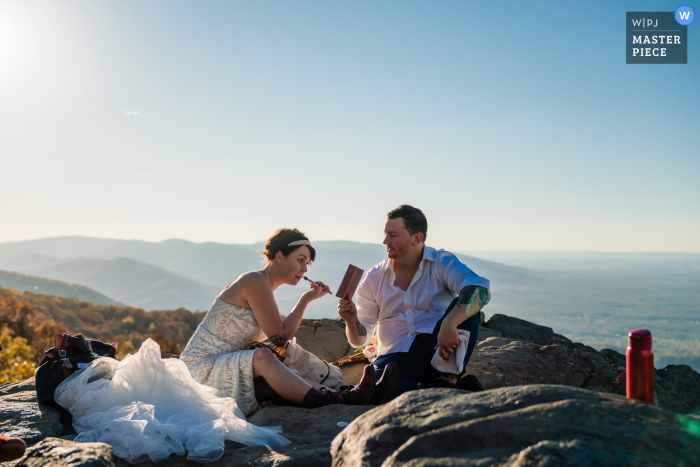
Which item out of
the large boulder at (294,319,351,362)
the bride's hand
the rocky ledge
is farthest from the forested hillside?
the rocky ledge

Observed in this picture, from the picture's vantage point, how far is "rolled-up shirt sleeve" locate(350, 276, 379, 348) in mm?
5137

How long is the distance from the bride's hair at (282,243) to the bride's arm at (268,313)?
36 cm

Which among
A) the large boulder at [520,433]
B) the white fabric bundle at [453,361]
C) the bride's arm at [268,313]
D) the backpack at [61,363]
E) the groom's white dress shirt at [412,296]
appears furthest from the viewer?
the groom's white dress shirt at [412,296]

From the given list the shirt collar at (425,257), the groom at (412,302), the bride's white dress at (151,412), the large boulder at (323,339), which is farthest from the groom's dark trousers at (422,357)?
the large boulder at (323,339)

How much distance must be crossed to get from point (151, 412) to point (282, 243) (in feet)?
6.81

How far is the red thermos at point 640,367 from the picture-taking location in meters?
2.18

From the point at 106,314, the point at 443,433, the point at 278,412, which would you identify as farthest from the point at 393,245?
the point at 106,314

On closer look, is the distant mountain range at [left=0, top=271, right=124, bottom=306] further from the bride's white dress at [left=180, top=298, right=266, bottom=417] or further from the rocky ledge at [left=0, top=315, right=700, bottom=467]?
the rocky ledge at [left=0, top=315, right=700, bottom=467]

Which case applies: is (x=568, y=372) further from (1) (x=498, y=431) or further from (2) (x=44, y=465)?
(2) (x=44, y=465)

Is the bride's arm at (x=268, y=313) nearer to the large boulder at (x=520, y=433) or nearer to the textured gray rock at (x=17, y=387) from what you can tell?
the large boulder at (x=520, y=433)

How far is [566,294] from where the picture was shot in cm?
19925

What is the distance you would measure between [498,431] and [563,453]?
28 centimetres

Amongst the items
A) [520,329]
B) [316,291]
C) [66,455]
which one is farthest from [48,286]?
[66,455]

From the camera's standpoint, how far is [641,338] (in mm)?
2211
